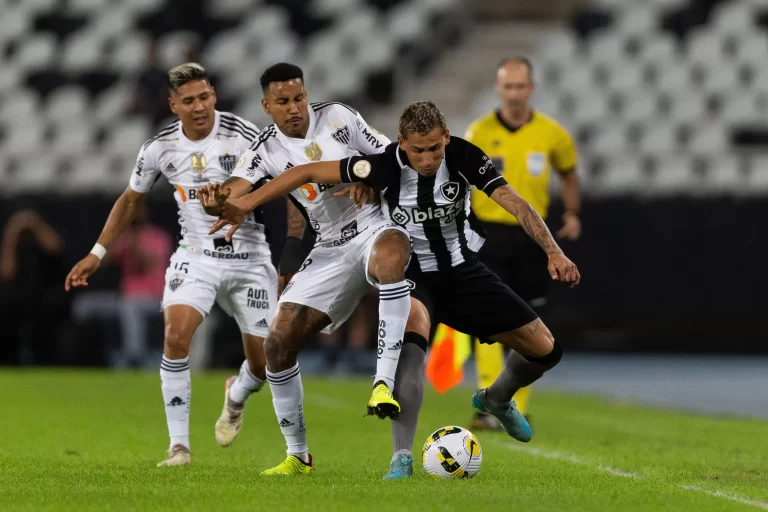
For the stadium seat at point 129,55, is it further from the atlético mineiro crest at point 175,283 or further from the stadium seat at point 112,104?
the atlético mineiro crest at point 175,283

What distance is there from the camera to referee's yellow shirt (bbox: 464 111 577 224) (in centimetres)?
984

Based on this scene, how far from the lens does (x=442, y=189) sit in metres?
6.71

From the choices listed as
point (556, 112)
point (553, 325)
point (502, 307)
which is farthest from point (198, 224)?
point (556, 112)

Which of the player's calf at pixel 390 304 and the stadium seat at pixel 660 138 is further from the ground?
the stadium seat at pixel 660 138

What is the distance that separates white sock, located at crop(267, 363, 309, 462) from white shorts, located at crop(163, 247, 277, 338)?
41.2 inches

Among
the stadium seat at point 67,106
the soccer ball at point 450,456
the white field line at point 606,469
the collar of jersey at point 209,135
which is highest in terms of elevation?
the stadium seat at point 67,106

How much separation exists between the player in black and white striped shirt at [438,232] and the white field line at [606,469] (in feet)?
2.19

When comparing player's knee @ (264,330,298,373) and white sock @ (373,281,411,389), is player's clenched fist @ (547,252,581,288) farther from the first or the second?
player's knee @ (264,330,298,373)

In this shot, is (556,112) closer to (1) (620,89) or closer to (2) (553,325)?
(1) (620,89)

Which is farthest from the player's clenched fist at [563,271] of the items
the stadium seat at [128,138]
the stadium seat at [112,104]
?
the stadium seat at [112,104]

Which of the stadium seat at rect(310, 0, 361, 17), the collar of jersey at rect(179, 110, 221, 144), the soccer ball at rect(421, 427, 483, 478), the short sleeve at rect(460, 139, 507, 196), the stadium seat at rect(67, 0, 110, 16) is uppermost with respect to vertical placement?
the stadium seat at rect(67, 0, 110, 16)

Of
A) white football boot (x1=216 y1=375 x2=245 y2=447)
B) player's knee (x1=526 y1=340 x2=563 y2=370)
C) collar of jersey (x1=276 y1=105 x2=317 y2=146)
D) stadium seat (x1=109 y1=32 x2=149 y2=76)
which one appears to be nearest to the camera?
collar of jersey (x1=276 y1=105 x2=317 y2=146)

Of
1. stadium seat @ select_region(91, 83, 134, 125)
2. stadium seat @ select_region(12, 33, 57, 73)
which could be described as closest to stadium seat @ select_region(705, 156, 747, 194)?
stadium seat @ select_region(91, 83, 134, 125)

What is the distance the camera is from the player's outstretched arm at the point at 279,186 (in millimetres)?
6552
